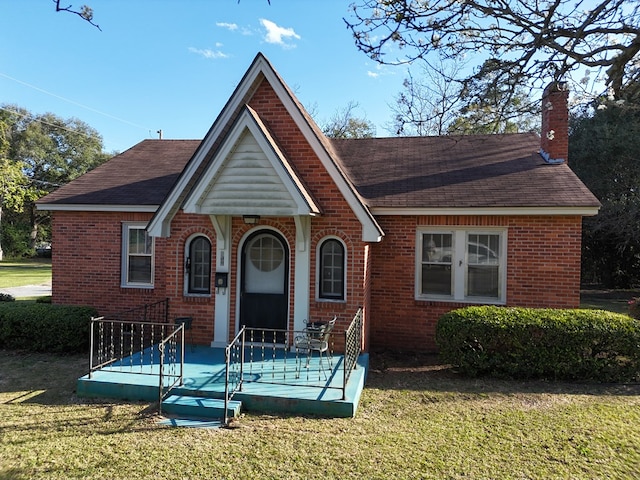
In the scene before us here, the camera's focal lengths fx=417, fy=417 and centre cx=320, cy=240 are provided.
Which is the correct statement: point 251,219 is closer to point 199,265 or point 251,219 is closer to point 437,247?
point 199,265

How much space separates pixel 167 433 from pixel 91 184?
881cm

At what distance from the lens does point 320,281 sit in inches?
344

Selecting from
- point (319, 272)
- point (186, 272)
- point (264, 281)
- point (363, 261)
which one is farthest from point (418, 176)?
point (186, 272)

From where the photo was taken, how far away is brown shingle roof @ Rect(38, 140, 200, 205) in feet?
35.6

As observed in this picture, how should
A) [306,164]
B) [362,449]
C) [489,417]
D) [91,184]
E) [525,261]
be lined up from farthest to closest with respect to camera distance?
[91,184] → [525,261] → [306,164] → [489,417] → [362,449]

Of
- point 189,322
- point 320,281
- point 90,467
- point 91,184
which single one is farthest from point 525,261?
point 91,184

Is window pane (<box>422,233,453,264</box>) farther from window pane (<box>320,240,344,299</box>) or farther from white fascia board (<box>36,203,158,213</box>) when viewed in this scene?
white fascia board (<box>36,203,158,213</box>)

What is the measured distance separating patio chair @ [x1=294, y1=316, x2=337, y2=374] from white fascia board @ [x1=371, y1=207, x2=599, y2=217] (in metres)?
2.96

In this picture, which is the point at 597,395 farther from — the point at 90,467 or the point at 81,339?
the point at 81,339

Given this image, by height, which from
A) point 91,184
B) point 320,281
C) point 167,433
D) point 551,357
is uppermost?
point 91,184

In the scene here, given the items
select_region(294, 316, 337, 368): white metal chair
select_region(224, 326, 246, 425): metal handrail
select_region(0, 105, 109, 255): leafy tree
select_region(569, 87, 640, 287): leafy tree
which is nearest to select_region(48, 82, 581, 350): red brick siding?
select_region(294, 316, 337, 368): white metal chair

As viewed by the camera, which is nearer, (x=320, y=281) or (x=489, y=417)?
(x=489, y=417)

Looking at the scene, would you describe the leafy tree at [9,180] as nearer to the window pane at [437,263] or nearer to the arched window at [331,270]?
the arched window at [331,270]

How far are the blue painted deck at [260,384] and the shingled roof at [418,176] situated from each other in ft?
13.5
